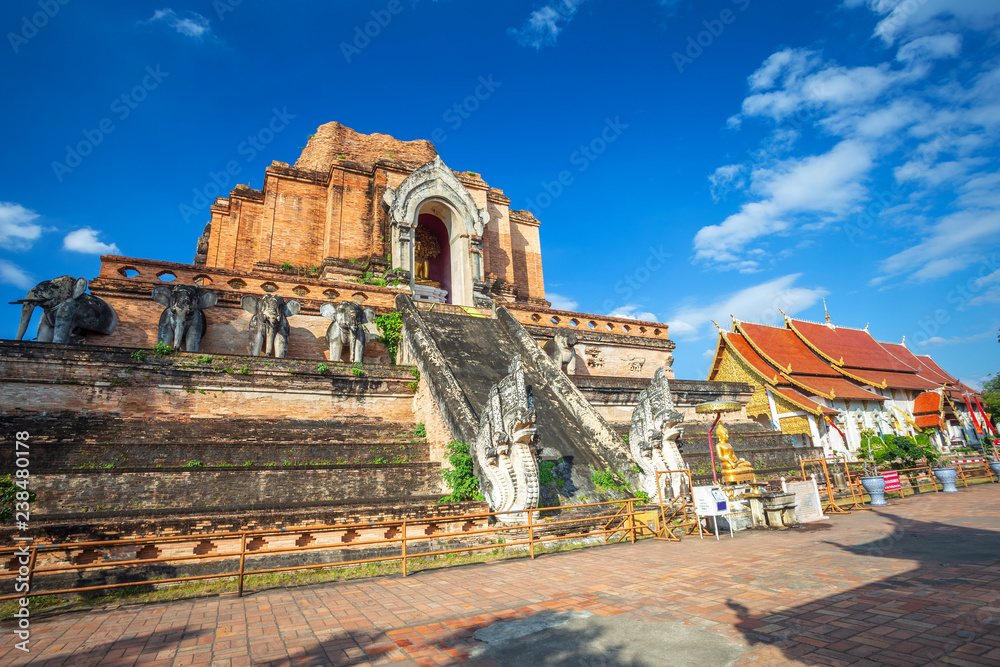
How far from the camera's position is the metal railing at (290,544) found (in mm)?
5039

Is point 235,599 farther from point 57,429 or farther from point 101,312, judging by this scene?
point 101,312

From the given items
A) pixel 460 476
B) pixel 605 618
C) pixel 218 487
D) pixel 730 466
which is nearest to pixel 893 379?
pixel 730 466

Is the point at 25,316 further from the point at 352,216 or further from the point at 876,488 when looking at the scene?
the point at 876,488

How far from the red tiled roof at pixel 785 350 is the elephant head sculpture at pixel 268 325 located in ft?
56.9

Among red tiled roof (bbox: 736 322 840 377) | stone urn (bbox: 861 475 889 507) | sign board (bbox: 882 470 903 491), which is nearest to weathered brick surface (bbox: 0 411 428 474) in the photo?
stone urn (bbox: 861 475 889 507)

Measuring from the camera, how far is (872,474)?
13.5 metres

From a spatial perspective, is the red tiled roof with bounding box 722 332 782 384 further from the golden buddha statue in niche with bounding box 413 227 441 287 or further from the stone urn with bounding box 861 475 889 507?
the golden buddha statue in niche with bounding box 413 227 441 287

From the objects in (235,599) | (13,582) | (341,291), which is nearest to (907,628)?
(235,599)

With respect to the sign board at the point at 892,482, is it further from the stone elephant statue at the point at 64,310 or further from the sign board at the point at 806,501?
the stone elephant statue at the point at 64,310

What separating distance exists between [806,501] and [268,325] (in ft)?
37.0

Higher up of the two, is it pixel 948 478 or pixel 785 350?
pixel 785 350

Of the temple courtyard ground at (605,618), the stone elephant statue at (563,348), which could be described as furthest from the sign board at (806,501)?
the stone elephant statue at (563,348)

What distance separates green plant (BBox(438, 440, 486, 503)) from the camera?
7.74 meters

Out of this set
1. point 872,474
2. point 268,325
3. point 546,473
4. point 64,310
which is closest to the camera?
point 546,473
